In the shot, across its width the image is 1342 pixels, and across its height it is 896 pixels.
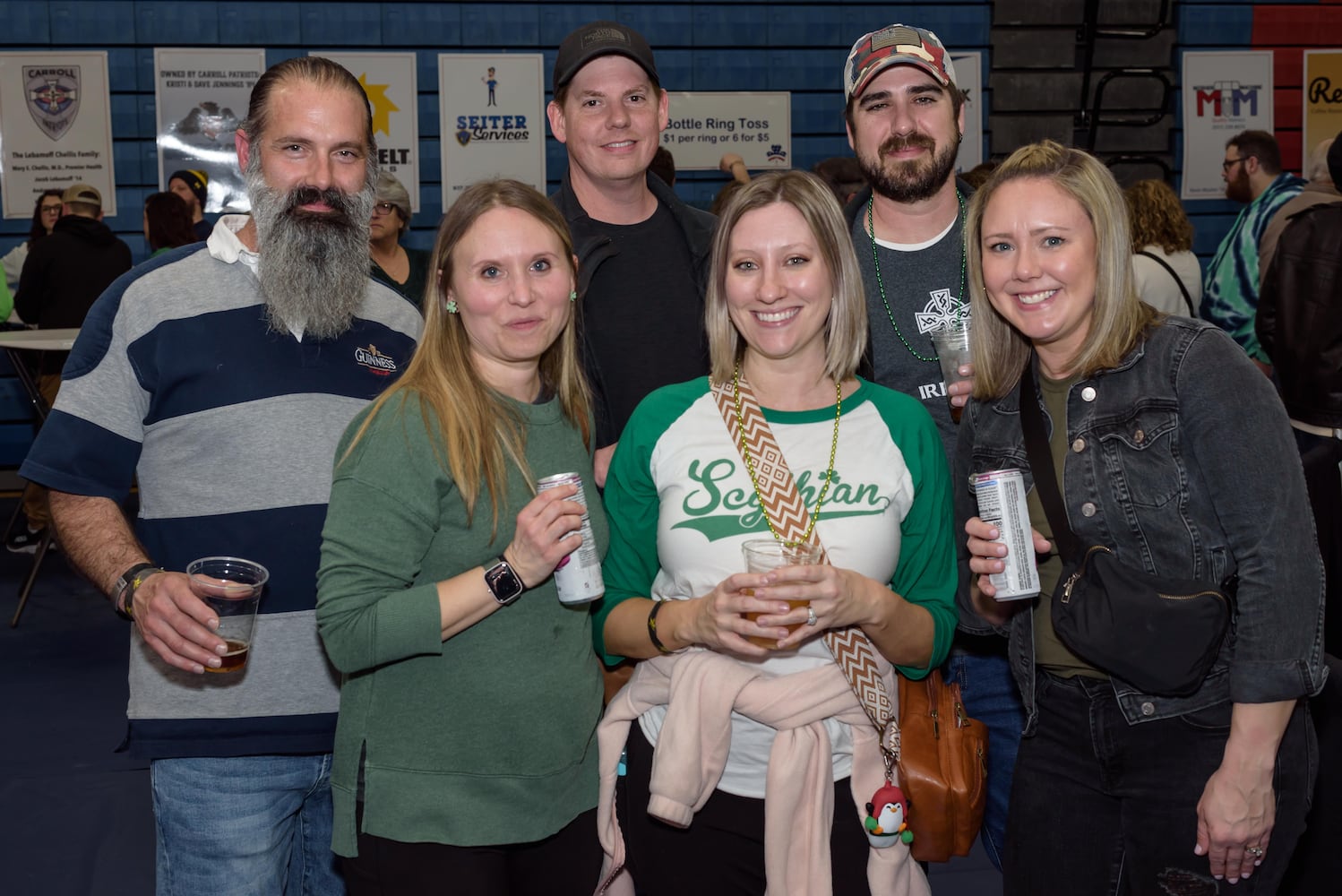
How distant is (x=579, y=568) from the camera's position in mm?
1629

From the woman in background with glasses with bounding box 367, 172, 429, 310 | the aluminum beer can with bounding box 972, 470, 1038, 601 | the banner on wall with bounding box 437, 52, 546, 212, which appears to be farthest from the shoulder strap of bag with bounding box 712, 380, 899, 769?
the banner on wall with bounding box 437, 52, 546, 212

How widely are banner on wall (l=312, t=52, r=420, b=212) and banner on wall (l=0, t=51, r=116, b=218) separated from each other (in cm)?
152

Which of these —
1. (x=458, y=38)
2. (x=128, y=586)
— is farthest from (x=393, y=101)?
(x=128, y=586)

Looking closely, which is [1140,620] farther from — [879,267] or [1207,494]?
[879,267]

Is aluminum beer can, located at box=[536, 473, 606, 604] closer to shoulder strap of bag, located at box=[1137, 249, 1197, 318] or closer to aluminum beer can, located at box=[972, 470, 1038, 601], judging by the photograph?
aluminum beer can, located at box=[972, 470, 1038, 601]

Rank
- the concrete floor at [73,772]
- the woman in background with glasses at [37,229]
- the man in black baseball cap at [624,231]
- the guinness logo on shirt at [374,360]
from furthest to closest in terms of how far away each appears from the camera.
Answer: the woman in background with glasses at [37,229]
the concrete floor at [73,772]
the man in black baseball cap at [624,231]
the guinness logo on shirt at [374,360]

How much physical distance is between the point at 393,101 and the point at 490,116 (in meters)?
0.62

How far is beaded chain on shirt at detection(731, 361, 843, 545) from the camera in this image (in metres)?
1.78

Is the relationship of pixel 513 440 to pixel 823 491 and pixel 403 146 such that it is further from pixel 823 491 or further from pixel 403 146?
pixel 403 146

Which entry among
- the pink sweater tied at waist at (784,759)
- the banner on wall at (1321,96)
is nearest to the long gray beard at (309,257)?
the pink sweater tied at waist at (784,759)

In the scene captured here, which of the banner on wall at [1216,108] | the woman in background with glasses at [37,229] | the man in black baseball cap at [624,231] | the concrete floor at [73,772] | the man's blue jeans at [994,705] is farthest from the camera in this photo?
the banner on wall at [1216,108]

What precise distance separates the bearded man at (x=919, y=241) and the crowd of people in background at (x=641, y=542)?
0.30 metres

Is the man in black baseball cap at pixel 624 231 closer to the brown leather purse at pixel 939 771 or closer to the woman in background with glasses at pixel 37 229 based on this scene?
the brown leather purse at pixel 939 771

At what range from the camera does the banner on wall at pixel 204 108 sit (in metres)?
7.20
